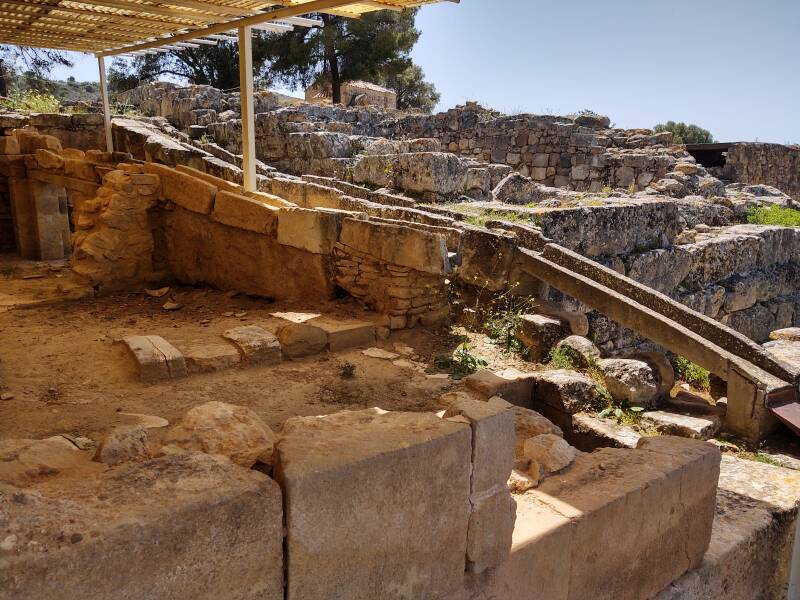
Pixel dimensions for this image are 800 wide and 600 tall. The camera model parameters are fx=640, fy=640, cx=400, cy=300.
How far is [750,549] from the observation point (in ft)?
11.4

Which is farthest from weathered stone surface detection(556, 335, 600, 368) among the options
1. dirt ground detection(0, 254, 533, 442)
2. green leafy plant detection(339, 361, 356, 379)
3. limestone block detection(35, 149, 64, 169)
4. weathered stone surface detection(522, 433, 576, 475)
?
limestone block detection(35, 149, 64, 169)

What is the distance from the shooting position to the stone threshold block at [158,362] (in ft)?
14.9

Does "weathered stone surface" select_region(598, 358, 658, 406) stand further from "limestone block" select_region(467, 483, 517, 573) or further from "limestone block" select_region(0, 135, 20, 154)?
"limestone block" select_region(0, 135, 20, 154)

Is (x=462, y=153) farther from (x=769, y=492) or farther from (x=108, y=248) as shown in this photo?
(x=769, y=492)

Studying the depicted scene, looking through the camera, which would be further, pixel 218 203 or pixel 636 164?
pixel 636 164

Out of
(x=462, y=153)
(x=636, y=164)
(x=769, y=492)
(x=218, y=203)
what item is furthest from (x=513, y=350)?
(x=462, y=153)

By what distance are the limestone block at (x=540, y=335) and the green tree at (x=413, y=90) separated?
1077 inches

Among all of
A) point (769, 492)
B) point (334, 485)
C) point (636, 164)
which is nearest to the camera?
point (334, 485)

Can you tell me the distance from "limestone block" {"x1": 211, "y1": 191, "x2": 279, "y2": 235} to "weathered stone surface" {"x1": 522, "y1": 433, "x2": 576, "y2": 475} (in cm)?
393

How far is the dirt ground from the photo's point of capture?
13.2ft

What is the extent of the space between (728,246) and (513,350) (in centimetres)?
469

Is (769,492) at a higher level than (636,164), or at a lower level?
lower

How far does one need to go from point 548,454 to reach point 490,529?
0.83 metres

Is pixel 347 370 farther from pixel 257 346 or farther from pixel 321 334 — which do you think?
pixel 257 346
